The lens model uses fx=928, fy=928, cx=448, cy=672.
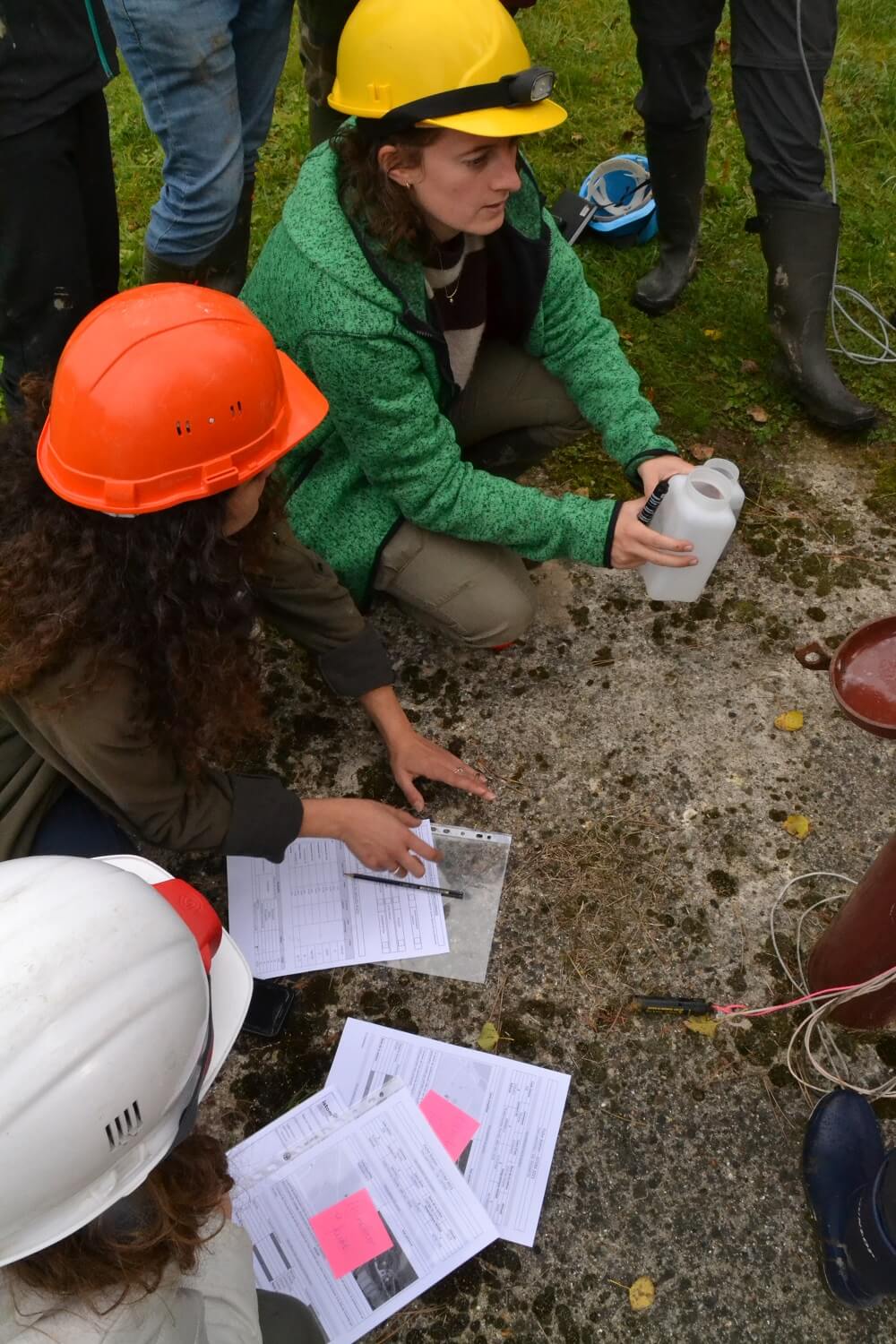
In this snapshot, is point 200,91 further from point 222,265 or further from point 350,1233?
point 350,1233

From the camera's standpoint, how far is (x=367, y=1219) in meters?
1.79

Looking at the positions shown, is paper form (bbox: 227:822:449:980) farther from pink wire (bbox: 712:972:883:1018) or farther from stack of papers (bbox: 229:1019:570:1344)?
pink wire (bbox: 712:972:883:1018)

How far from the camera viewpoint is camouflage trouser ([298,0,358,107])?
3.04 meters

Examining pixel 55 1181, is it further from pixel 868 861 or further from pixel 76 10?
pixel 76 10

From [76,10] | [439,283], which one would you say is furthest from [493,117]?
[76,10]

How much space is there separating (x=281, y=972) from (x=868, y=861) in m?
1.46

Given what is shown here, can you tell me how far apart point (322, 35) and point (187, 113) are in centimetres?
99

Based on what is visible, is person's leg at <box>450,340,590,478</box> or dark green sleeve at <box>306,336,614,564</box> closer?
dark green sleeve at <box>306,336,614,564</box>

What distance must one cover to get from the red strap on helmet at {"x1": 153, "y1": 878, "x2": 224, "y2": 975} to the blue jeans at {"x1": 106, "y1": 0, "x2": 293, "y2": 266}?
202 cm

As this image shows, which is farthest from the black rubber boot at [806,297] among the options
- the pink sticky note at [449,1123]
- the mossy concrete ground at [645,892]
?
the pink sticky note at [449,1123]

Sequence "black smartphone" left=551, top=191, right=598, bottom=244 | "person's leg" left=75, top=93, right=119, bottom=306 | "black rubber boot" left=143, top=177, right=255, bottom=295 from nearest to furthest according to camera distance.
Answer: "person's leg" left=75, top=93, right=119, bottom=306 → "black rubber boot" left=143, top=177, right=255, bottom=295 → "black smartphone" left=551, top=191, right=598, bottom=244

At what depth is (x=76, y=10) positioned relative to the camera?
217 centimetres

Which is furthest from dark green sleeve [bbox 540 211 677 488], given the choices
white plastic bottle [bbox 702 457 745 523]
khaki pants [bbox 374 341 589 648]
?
white plastic bottle [bbox 702 457 745 523]

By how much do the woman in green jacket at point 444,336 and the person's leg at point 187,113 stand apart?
1.79 feet
